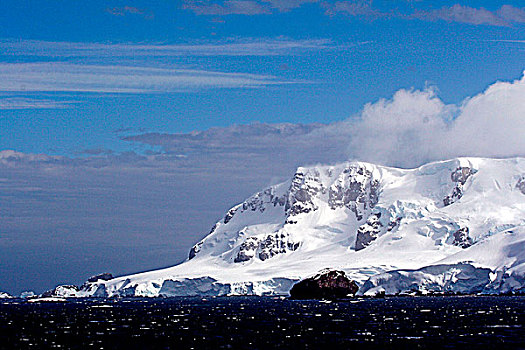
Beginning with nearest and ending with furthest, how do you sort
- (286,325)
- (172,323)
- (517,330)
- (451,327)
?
(517,330) → (451,327) → (286,325) → (172,323)

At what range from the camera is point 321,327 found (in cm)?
11062

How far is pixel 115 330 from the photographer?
358ft

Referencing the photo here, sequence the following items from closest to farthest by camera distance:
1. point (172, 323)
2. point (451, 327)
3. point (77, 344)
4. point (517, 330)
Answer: point (77, 344)
point (517, 330)
point (451, 327)
point (172, 323)

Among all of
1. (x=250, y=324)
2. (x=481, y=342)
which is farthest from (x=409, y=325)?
(x=481, y=342)

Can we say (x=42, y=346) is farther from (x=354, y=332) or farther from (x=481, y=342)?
(x=481, y=342)

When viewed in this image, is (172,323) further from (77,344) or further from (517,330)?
(517,330)

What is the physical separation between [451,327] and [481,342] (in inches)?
967

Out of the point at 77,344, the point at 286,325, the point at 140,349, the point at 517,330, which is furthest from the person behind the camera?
the point at 286,325

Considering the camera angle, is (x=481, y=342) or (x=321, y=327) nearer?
(x=481, y=342)

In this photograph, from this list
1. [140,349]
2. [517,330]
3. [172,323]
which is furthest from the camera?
[172,323]

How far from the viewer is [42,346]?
8350cm

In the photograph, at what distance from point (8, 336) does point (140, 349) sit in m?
24.6

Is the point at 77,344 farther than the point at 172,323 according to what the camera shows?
No

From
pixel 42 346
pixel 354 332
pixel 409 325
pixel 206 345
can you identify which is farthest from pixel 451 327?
pixel 42 346
